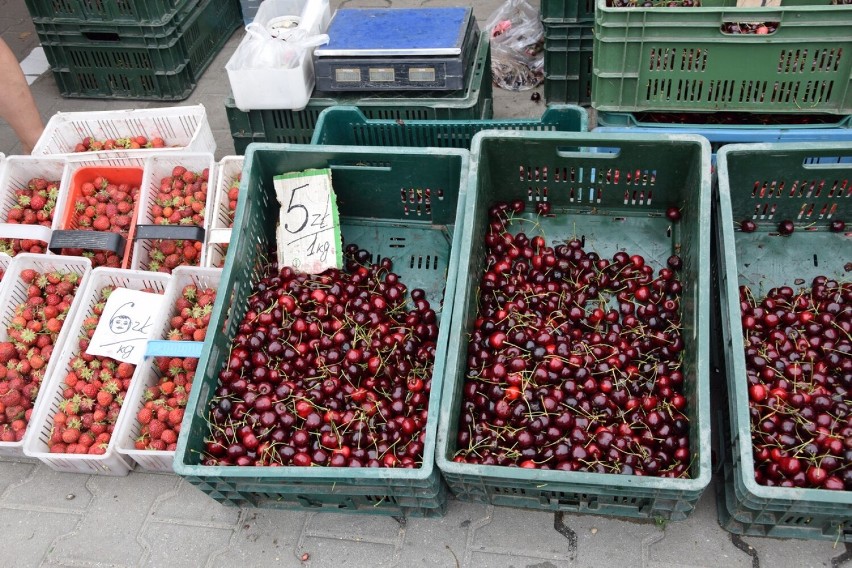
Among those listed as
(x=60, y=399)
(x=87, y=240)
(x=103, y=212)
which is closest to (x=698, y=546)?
(x=60, y=399)

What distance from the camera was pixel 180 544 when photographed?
254cm

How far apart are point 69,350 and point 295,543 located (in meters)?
1.14

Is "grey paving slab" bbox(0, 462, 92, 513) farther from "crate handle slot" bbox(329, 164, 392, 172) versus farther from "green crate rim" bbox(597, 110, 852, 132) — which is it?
"green crate rim" bbox(597, 110, 852, 132)

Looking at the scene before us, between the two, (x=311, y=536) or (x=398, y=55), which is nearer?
(x=311, y=536)

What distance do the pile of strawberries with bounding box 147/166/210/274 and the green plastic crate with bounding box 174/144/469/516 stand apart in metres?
0.45

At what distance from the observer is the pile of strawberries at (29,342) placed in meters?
2.69

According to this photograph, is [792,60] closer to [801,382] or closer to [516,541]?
[801,382]

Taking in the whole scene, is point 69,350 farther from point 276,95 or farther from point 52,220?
point 276,95

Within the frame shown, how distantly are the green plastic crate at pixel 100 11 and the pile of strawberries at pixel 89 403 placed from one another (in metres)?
2.31

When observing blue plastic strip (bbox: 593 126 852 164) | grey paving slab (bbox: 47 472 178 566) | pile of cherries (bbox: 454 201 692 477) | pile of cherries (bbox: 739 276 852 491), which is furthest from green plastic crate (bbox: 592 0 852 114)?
grey paving slab (bbox: 47 472 178 566)

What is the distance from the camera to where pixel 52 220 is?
3238 millimetres

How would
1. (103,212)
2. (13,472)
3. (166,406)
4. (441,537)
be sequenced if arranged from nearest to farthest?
(441,537) < (166,406) < (13,472) < (103,212)

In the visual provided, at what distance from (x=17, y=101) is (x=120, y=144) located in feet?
2.23

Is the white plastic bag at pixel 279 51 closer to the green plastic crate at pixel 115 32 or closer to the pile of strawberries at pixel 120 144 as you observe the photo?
the pile of strawberries at pixel 120 144
